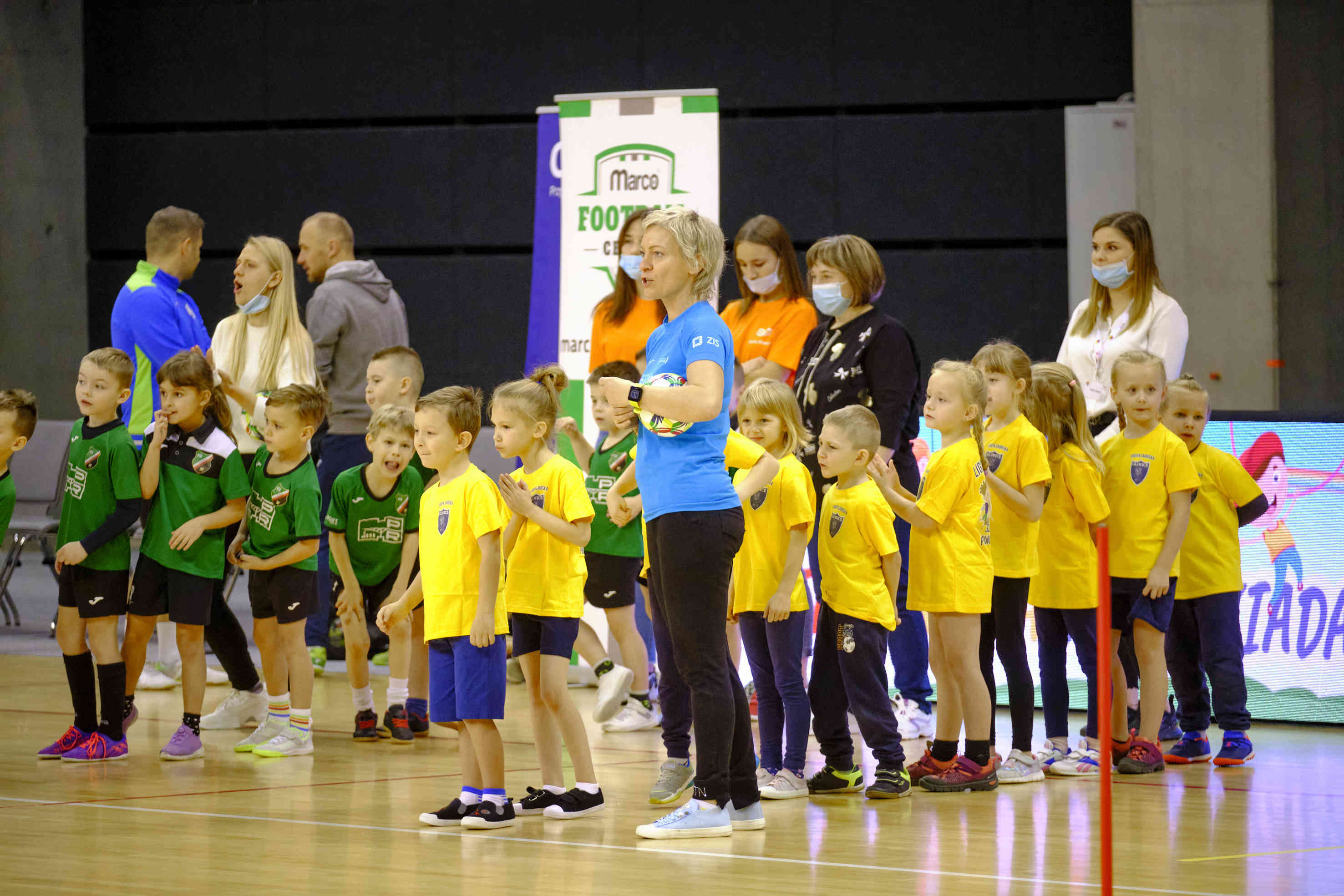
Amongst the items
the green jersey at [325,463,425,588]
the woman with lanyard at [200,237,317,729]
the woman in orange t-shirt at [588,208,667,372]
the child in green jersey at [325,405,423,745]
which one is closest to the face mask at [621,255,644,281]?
the woman in orange t-shirt at [588,208,667,372]

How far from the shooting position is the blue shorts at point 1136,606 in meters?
4.59

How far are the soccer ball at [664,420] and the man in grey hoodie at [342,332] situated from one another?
9.62 feet

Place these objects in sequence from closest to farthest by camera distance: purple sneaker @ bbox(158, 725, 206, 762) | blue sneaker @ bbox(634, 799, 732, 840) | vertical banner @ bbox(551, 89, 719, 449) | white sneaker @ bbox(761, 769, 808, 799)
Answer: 1. blue sneaker @ bbox(634, 799, 732, 840)
2. white sneaker @ bbox(761, 769, 808, 799)
3. purple sneaker @ bbox(158, 725, 206, 762)
4. vertical banner @ bbox(551, 89, 719, 449)

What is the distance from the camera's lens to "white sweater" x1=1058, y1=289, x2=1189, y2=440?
489cm

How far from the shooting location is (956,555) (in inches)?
167

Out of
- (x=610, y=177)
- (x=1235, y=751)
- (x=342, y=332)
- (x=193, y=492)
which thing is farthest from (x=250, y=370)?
(x=1235, y=751)

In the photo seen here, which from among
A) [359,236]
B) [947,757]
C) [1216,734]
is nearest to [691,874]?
[947,757]

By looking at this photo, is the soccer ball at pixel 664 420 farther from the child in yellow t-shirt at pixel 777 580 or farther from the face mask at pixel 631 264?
the face mask at pixel 631 264

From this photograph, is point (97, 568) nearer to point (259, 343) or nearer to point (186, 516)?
point (186, 516)

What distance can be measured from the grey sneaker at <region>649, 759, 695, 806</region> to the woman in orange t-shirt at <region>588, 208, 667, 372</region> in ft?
6.20

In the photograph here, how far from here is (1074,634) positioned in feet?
15.0

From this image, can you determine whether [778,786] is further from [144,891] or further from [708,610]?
[144,891]

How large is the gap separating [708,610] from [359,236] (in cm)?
713

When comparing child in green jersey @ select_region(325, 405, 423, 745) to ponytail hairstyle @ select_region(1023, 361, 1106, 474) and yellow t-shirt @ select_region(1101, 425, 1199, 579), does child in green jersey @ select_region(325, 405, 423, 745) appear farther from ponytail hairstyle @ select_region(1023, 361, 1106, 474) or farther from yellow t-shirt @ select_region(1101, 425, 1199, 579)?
yellow t-shirt @ select_region(1101, 425, 1199, 579)
